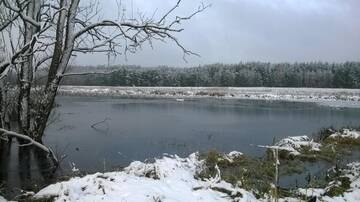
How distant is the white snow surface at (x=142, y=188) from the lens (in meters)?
6.36

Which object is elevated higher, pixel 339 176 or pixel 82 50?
pixel 82 50

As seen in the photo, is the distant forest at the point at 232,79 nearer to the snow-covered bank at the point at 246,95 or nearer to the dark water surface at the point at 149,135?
the snow-covered bank at the point at 246,95

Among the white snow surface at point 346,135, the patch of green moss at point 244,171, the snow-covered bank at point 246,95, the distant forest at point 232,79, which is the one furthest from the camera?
the distant forest at point 232,79

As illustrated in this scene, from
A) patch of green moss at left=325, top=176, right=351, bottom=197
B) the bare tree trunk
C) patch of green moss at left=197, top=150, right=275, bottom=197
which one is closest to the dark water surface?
the bare tree trunk

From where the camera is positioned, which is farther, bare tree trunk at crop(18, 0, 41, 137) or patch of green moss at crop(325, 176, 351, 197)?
bare tree trunk at crop(18, 0, 41, 137)

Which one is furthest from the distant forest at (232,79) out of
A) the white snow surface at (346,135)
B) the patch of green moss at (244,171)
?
the patch of green moss at (244,171)

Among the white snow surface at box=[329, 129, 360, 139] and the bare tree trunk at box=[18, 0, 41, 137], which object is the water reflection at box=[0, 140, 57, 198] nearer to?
the bare tree trunk at box=[18, 0, 41, 137]

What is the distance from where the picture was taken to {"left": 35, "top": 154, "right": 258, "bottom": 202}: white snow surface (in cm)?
636

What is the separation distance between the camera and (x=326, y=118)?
27.0m

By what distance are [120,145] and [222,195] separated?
329 inches

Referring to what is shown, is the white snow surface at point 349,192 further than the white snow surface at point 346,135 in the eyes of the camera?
No

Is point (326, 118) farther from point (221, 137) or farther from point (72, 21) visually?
point (72, 21)

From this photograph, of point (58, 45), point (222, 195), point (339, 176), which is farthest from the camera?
point (58, 45)

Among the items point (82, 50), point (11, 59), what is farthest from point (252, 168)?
point (11, 59)
